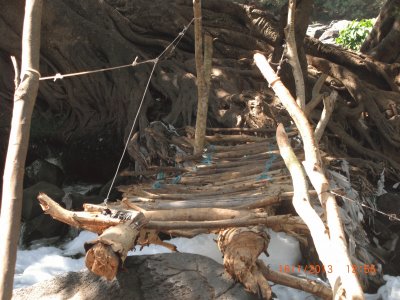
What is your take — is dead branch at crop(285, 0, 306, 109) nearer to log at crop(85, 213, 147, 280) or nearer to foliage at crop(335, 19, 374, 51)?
log at crop(85, 213, 147, 280)

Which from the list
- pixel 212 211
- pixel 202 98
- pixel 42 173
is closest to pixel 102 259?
pixel 212 211

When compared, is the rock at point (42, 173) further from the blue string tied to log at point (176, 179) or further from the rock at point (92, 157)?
the blue string tied to log at point (176, 179)

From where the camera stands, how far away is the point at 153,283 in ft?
9.78

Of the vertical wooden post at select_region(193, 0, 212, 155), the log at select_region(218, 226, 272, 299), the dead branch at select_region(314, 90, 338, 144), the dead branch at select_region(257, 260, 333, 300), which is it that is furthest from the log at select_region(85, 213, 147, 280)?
the vertical wooden post at select_region(193, 0, 212, 155)

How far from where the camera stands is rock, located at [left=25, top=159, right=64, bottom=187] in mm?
6891

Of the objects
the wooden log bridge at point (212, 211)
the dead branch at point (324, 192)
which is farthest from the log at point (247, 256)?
the dead branch at point (324, 192)

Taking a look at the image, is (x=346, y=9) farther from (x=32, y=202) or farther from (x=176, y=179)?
(x=176, y=179)

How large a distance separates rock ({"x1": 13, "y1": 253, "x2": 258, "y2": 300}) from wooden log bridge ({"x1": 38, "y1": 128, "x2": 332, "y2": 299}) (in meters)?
0.10

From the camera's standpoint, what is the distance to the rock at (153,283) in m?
2.90

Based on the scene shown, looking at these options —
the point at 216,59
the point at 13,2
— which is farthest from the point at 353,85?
the point at 13,2

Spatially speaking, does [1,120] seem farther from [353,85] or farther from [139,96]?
[353,85]

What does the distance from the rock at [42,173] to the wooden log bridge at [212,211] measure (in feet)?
7.08

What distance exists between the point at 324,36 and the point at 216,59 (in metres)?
9.46

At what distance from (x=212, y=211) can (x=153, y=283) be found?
21.9 inches
